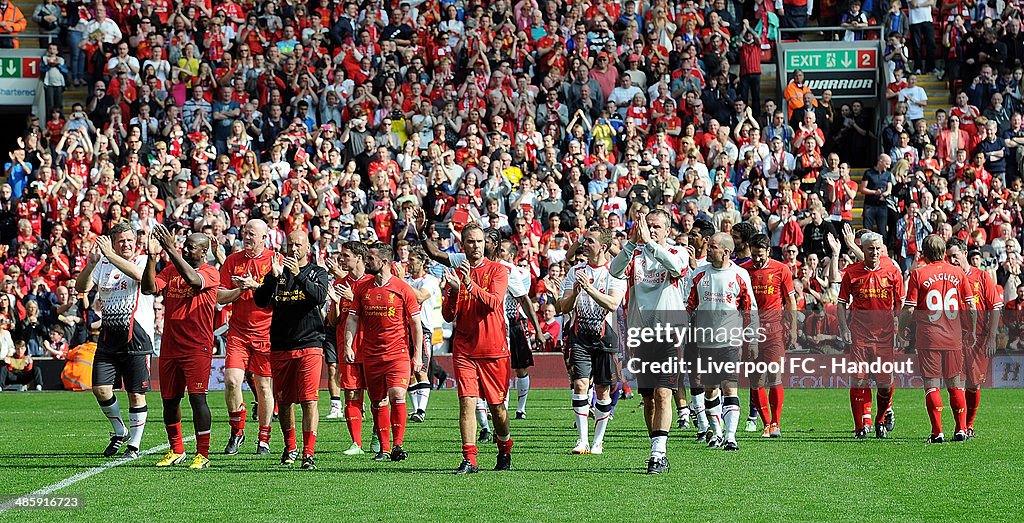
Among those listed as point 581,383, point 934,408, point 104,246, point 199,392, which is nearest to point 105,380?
point 199,392

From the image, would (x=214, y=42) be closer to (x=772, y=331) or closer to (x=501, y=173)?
(x=501, y=173)

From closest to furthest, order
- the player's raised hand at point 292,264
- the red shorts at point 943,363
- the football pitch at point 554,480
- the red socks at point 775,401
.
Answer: the football pitch at point 554,480
the player's raised hand at point 292,264
the red shorts at point 943,363
the red socks at point 775,401

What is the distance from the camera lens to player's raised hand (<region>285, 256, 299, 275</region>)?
11.3 m

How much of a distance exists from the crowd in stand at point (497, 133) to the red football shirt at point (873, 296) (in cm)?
597

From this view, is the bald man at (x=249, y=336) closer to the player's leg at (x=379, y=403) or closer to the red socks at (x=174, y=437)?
the red socks at (x=174, y=437)

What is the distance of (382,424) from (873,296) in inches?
216

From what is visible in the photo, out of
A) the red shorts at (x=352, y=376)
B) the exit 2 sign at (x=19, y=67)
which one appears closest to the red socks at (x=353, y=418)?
the red shorts at (x=352, y=376)

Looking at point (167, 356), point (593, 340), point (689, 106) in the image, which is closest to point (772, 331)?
point (593, 340)

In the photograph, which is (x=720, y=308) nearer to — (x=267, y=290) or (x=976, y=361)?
(x=976, y=361)

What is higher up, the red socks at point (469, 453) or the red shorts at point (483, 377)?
the red shorts at point (483, 377)

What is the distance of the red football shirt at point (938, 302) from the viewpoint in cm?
1384

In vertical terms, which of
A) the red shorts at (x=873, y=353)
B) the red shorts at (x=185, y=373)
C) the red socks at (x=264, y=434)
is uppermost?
the red shorts at (x=185, y=373)

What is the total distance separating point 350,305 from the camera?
40.5 ft

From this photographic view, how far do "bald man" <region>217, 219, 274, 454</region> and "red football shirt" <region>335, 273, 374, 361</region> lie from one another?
2.30ft
